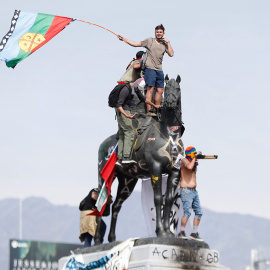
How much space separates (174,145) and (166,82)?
1560 mm

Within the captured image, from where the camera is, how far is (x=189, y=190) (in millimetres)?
24719

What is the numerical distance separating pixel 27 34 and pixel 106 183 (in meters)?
4.38

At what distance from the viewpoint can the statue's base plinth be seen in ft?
78.8

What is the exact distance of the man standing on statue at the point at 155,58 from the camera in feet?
84.7

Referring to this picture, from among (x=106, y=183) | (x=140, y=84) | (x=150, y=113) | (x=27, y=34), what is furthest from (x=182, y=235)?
(x=27, y=34)

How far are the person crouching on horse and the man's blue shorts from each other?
0.24m

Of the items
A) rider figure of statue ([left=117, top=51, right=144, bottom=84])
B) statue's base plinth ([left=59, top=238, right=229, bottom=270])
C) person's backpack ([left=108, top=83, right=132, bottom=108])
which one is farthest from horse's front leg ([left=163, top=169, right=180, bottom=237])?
rider figure of statue ([left=117, top=51, right=144, bottom=84])

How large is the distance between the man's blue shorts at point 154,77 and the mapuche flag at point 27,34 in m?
2.75

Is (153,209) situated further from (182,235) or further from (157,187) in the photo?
(182,235)

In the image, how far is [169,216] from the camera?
25.1m

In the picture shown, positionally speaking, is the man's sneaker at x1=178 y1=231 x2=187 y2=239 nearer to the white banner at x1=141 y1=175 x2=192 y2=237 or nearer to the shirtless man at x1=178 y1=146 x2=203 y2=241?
the shirtless man at x1=178 y1=146 x2=203 y2=241

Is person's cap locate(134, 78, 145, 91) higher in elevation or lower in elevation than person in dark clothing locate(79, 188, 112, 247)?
higher

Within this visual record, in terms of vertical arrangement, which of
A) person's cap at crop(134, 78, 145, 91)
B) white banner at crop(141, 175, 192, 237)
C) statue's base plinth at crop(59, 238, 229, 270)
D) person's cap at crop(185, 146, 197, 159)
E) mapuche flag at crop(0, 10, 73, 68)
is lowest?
statue's base plinth at crop(59, 238, 229, 270)

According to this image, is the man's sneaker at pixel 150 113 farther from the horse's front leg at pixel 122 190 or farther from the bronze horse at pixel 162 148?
the horse's front leg at pixel 122 190
